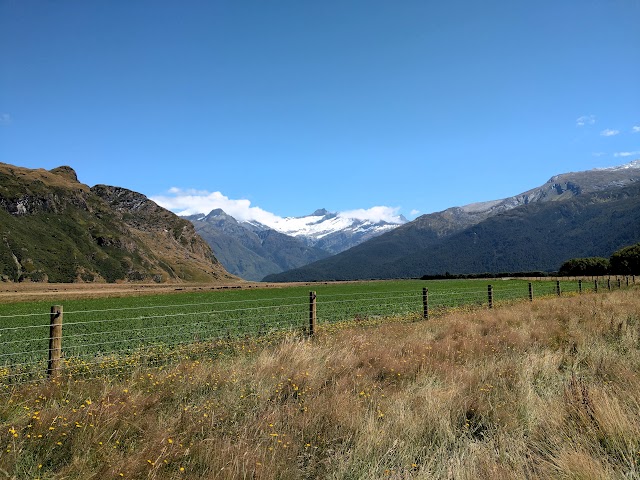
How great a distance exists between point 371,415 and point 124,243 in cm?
20807

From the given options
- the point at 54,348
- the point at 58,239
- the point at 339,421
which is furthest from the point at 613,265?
the point at 58,239

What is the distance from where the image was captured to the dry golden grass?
3.83 meters

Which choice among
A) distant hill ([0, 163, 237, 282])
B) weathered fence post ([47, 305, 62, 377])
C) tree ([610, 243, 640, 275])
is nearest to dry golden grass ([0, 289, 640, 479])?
weathered fence post ([47, 305, 62, 377])

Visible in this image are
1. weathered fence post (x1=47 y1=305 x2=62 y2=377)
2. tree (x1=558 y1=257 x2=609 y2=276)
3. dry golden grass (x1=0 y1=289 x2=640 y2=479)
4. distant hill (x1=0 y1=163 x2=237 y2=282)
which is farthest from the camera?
distant hill (x1=0 y1=163 x2=237 y2=282)

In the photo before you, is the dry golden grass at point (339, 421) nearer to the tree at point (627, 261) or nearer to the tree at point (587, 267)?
the tree at point (627, 261)

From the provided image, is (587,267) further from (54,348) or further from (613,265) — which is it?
(54,348)

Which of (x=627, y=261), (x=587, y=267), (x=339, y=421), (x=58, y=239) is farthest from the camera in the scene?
(x=58, y=239)

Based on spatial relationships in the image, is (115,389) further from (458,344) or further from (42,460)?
(458,344)

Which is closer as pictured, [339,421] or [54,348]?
[339,421]

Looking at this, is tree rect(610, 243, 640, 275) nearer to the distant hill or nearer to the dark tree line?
the dark tree line

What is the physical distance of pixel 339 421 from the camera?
492 centimetres

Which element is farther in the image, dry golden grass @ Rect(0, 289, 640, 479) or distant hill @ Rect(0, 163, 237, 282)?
distant hill @ Rect(0, 163, 237, 282)

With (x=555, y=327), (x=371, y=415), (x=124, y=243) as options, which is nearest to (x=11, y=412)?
(x=371, y=415)

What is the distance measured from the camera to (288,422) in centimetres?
488
